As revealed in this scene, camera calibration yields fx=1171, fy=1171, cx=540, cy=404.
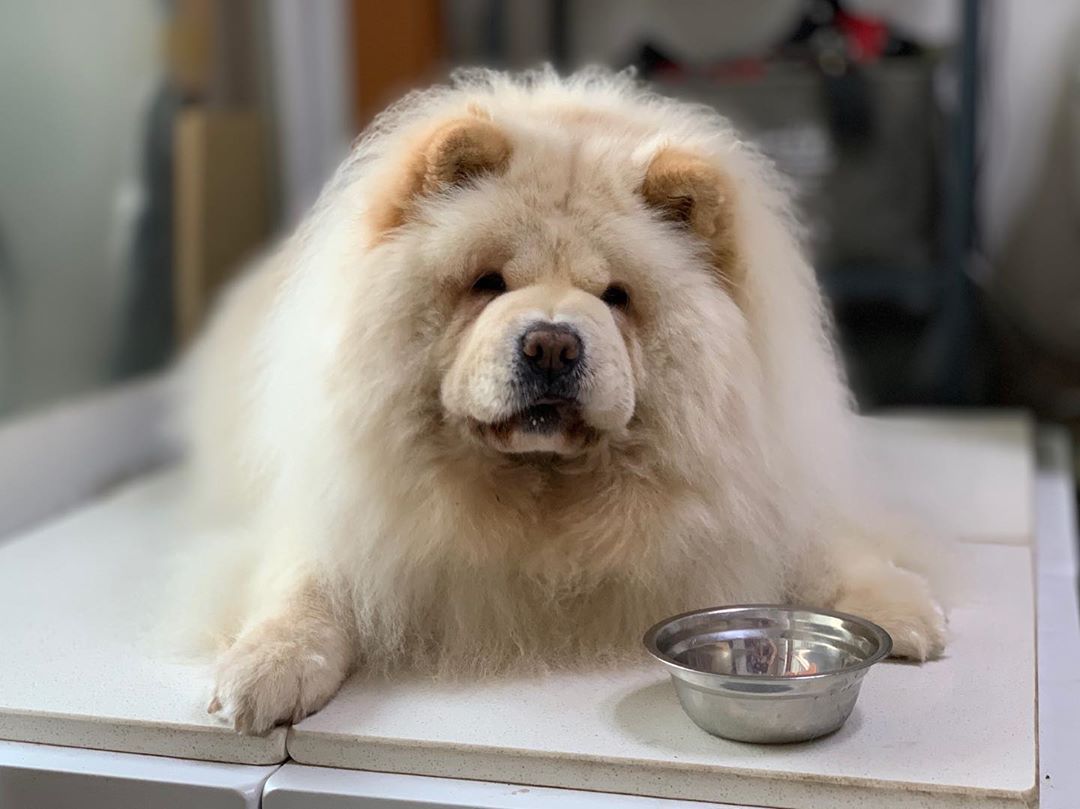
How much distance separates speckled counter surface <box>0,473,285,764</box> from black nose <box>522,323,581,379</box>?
1.59ft

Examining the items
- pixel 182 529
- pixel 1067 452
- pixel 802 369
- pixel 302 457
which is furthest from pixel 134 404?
pixel 1067 452

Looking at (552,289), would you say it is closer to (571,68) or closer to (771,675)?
(771,675)

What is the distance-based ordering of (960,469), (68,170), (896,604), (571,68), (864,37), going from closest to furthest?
(896,604) → (960,469) → (68,170) → (864,37) → (571,68)

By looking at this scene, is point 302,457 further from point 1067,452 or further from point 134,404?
point 1067,452

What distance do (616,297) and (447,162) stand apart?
0.25 meters

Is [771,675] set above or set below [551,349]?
below

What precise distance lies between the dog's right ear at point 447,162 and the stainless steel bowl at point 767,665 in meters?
0.57

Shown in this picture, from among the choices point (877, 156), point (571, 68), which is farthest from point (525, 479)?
point (571, 68)

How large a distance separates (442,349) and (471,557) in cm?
25

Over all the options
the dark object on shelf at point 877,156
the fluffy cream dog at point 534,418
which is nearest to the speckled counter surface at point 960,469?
the dark object on shelf at point 877,156

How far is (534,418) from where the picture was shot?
1306 millimetres

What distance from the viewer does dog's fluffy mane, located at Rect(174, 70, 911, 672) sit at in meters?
1.38

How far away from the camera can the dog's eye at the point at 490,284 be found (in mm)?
1373

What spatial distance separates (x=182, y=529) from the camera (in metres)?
2.06
